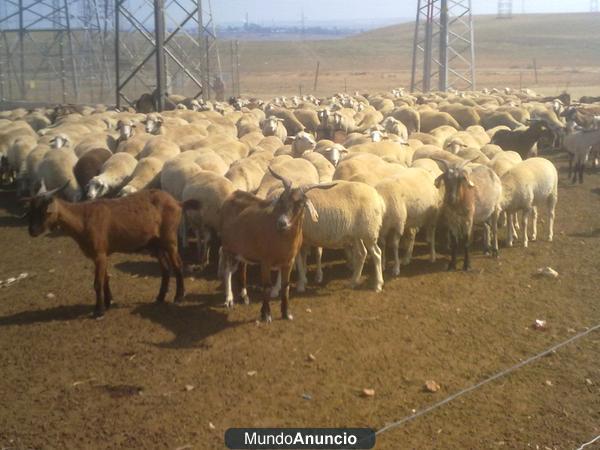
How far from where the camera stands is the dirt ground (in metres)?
5.19

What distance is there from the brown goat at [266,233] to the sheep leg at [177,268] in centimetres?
57

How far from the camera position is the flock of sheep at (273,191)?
7.27m

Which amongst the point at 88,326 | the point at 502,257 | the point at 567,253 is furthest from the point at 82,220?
the point at 567,253

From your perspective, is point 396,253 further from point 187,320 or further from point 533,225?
point 187,320

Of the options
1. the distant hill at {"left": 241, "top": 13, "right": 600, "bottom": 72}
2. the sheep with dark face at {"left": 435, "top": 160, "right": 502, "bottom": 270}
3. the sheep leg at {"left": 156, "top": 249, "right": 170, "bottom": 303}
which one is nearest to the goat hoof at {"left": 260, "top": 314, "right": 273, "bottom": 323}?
the sheep leg at {"left": 156, "top": 249, "right": 170, "bottom": 303}

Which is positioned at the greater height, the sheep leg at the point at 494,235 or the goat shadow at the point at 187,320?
the sheep leg at the point at 494,235

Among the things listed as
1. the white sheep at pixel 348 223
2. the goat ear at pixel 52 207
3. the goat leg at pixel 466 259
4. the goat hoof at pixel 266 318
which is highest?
the goat ear at pixel 52 207

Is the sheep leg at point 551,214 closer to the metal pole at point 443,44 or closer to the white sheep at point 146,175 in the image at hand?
the white sheep at point 146,175

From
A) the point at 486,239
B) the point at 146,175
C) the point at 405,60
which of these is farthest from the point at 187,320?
the point at 405,60

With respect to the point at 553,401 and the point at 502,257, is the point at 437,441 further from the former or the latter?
the point at 502,257

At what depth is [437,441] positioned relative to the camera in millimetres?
4941

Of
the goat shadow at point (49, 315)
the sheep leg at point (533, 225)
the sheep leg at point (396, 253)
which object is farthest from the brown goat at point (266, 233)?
the sheep leg at point (533, 225)

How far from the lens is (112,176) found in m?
11.5

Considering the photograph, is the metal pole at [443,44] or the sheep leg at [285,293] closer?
the sheep leg at [285,293]
